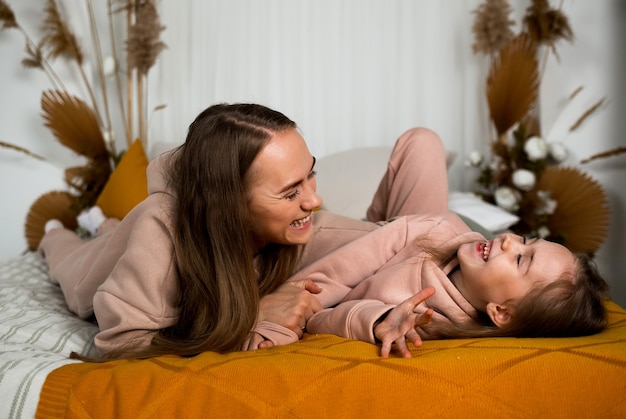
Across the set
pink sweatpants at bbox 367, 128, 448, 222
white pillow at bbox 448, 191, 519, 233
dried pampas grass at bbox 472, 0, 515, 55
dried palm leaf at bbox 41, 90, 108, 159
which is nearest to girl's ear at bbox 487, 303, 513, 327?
pink sweatpants at bbox 367, 128, 448, 222

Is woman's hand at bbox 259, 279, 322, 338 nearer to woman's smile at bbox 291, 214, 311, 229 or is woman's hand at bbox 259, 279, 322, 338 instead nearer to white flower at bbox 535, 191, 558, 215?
woman's smile at bbox 291, 214, 311, 229

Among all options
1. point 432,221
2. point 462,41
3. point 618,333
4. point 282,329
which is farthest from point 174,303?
point 462,41

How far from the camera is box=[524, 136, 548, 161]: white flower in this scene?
9.83 ft

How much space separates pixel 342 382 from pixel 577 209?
209 cm

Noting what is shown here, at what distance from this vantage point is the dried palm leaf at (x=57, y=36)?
352 cm

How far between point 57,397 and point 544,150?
2390 millimetres

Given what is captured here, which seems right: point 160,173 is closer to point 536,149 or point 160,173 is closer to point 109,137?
point 536,149

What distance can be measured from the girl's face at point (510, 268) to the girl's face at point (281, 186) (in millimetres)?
382

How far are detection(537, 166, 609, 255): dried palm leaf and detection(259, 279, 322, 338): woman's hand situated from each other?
5.49 ft

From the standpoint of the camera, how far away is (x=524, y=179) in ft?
9.72

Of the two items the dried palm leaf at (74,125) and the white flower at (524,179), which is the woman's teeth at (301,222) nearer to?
the white flower at (524,179)

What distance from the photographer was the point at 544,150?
3010 millimetres

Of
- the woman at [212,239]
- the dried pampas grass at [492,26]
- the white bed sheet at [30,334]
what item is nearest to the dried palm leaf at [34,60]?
the white bed sheet at [30,334]

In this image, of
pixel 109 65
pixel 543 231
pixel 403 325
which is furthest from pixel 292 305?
pixel 109 65
